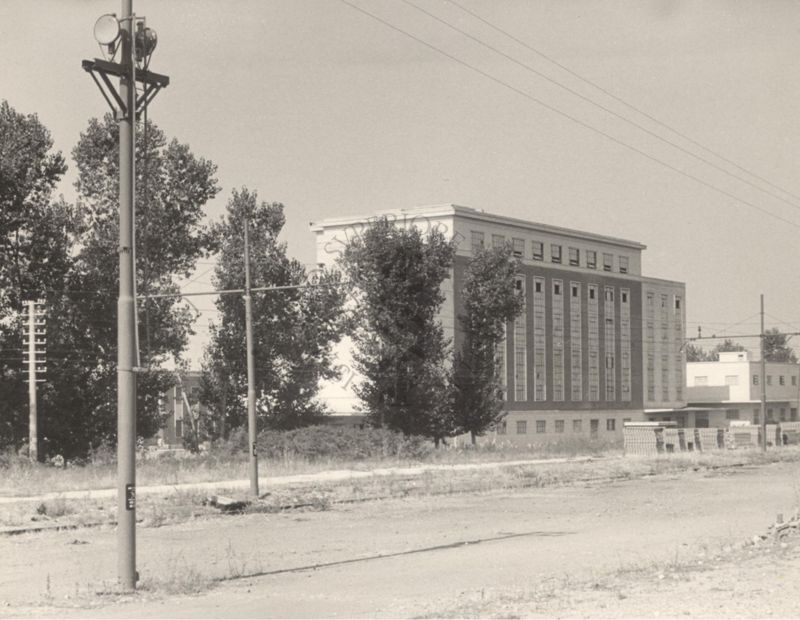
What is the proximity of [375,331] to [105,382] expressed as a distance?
1324cm

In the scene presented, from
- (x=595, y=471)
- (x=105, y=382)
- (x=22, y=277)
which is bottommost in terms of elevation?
(x=595, y=471)

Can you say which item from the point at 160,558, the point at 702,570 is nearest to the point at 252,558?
the point at 160,558

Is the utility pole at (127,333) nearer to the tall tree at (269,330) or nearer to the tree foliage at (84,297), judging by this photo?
the tree foliage at (84,297)

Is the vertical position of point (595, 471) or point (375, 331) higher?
point (375, 331)

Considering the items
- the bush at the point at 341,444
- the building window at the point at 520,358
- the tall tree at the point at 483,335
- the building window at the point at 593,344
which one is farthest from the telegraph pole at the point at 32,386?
the building window at the point at 593,344

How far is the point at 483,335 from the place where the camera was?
201 feet

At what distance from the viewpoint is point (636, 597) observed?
10.3m

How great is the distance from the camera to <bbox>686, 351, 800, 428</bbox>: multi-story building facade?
349 feet

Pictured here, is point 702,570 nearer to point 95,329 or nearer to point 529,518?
point 529,518

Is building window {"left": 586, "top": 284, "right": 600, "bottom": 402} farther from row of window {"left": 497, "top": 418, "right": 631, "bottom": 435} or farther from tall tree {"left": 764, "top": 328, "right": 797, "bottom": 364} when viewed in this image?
tall tree {"left": 764, "top": 328, "right": 797, "bottom": 364}

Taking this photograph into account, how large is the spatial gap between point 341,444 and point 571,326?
39179 millimetres

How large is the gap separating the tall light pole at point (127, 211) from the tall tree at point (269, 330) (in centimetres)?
4414

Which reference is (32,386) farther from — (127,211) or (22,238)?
(127,211)

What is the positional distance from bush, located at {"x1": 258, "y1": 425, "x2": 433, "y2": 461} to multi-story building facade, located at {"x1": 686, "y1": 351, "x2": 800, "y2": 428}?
189 feet
